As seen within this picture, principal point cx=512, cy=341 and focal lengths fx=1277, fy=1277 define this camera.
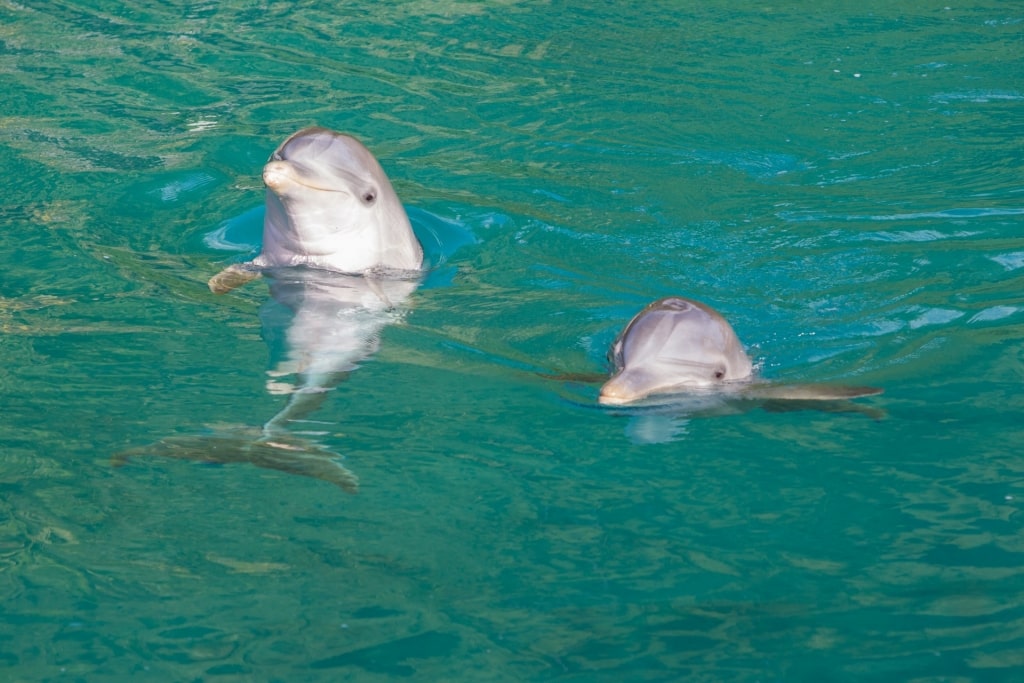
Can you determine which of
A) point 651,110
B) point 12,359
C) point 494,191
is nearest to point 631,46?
point 651,110

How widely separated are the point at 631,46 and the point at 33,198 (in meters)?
5.74

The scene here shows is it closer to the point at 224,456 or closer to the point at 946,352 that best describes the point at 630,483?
the point at 224,456

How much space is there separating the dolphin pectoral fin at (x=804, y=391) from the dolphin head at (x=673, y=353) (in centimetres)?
10

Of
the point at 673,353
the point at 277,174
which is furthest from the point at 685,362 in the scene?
the point at 277,174

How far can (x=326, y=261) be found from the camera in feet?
23.1

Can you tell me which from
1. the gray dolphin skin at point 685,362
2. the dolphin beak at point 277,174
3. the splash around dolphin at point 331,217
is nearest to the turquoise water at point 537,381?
the gray dolphin skin at point 685,362

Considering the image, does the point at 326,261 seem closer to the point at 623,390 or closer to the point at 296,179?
the point at 296,179

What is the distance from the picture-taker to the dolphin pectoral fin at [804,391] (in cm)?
521

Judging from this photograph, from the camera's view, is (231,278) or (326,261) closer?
(231,278)

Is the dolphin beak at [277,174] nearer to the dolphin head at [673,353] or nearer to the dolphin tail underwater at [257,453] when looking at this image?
the dolphin tail underwater at [257,453]

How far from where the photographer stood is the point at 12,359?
6.00 metres

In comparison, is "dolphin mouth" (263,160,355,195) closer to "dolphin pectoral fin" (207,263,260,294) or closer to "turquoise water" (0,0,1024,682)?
"dolphin pectoral fin" (207,263,260,294)

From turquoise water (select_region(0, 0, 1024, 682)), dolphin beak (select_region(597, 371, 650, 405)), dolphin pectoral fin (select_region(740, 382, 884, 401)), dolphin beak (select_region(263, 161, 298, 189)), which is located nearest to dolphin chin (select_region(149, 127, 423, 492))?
dolphin beak (select_region(263, 161, 298, 189))

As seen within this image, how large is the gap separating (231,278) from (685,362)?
8.88ft
